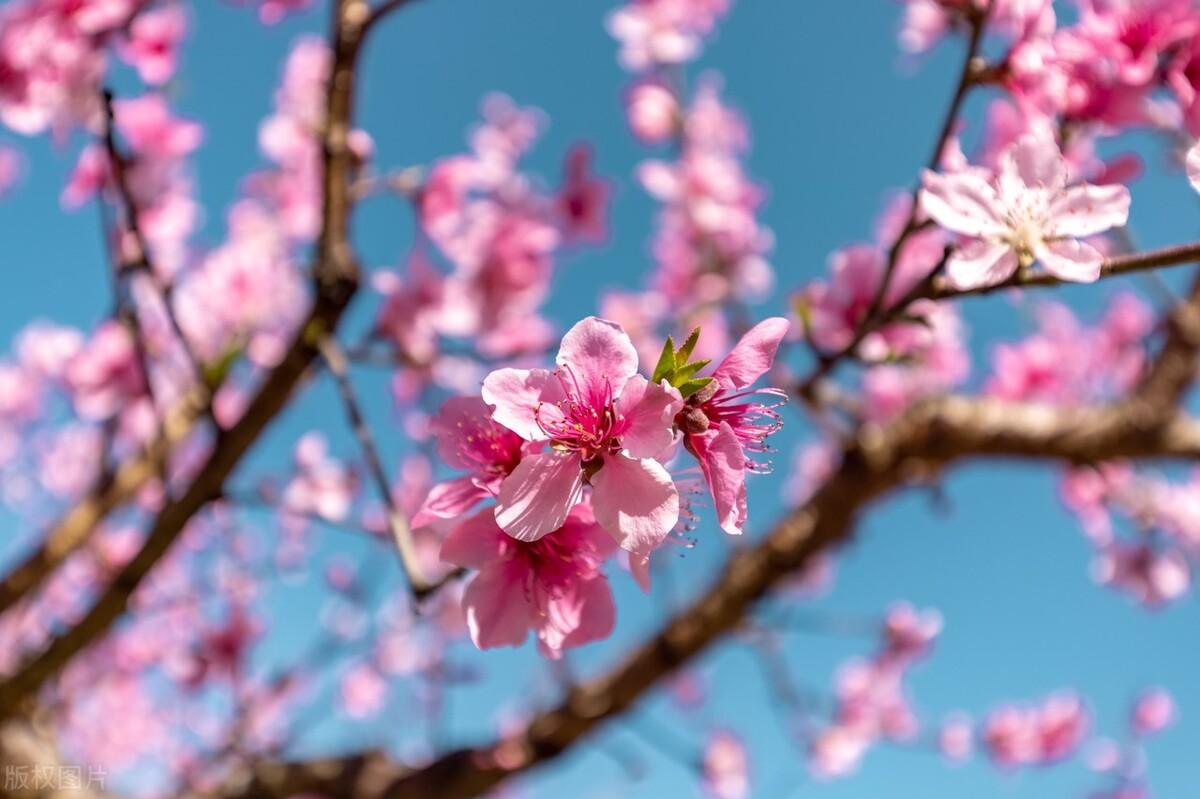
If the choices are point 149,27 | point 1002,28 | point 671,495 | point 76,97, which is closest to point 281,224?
point 149,27

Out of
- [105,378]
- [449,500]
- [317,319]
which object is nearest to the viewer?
[449,500]

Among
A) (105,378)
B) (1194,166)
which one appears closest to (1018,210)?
(1194,166)

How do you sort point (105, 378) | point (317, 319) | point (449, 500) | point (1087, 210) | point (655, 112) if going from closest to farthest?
point (449, 500) → point (1087, 210) → point (317, 319) → point (105, 378) → point (655, 112)

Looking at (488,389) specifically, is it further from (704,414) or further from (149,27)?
(149,27)

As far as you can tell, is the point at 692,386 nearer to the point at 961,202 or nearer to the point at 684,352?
the point at 684,352

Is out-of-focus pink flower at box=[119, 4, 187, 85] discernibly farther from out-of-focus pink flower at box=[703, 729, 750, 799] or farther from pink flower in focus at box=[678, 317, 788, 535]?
out-of-focus pink flower at box=[703, 729, 750, 799]

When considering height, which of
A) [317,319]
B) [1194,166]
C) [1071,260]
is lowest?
[317,319]

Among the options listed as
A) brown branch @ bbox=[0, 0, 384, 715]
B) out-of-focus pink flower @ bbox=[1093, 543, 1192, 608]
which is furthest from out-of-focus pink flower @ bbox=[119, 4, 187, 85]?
out-of-focus pink flower @ bbox=[1093, 543, 1192, 608]
